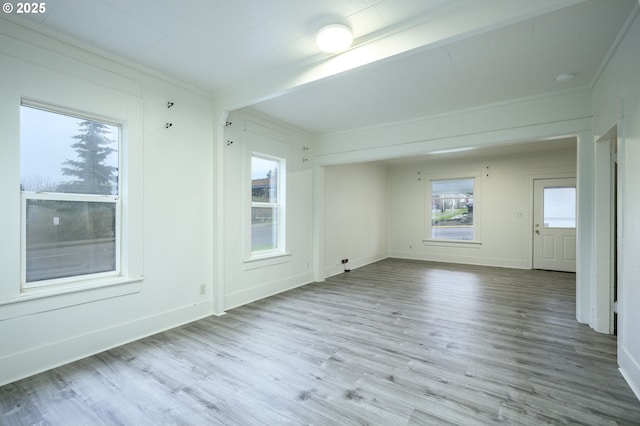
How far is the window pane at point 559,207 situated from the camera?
6297 mm

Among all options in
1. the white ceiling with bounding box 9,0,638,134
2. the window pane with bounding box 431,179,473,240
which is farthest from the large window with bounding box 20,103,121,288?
the window pane with bounding box 431,179,473,240

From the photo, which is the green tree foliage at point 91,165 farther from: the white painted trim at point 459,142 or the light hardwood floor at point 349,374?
the white painted trim at point 459,142

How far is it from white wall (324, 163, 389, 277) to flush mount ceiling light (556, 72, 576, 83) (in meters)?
3.67

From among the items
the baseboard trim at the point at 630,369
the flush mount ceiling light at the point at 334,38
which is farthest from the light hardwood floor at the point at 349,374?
the flush mount ceiling light at the point at 334,38

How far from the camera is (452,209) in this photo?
7.66 meters

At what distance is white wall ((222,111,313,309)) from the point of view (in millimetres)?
3955

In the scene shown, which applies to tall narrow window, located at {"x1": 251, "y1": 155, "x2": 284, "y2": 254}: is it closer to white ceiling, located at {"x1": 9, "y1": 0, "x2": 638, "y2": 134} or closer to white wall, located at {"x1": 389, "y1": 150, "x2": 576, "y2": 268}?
white ceiling, located at {"x1": 9, "y1": 0, "x2": 638, "y2": 134}

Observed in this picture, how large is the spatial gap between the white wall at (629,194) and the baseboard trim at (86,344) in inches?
159

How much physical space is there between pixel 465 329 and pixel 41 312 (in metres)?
3.98

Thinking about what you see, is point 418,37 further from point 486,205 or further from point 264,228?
point 486,205

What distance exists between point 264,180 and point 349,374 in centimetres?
316

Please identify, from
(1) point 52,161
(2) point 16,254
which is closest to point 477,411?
(2) point 16,254

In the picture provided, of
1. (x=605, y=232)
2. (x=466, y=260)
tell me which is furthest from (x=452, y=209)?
(x=605, y=232)

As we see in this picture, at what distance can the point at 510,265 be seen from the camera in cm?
686
